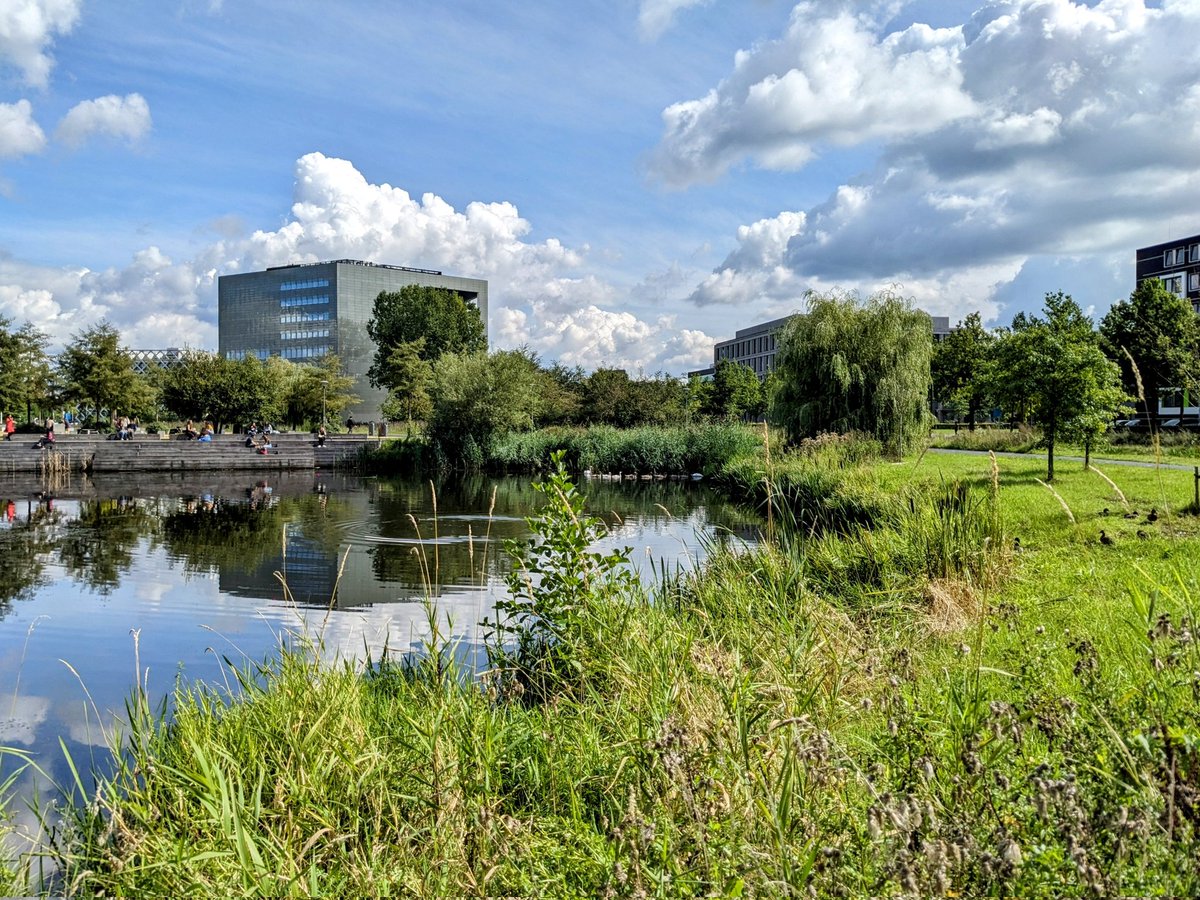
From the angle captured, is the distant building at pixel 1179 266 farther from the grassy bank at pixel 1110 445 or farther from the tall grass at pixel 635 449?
the tall grass at pixel 635 449

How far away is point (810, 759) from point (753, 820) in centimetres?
38

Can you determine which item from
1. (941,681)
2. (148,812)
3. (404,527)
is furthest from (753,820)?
(404,527)

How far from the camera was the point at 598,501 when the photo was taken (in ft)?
91.5

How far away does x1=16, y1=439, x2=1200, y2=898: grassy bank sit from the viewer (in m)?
2.44

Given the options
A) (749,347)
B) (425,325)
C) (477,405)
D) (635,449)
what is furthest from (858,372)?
(749,347)

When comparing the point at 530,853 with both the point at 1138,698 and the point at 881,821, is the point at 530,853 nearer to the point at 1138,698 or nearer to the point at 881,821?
the point at 881,821

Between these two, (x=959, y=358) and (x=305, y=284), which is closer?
(x=959, y=358)

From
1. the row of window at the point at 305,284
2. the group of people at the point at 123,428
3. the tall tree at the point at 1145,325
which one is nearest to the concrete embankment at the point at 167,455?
the group of people at the point at 123,428

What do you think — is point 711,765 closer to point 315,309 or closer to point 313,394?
point 313,394

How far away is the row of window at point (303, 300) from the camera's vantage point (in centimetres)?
10915

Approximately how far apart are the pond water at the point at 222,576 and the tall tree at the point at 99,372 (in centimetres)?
1674

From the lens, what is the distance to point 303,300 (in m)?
110

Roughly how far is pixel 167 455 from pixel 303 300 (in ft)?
231

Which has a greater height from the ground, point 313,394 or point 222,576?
point 313,394
